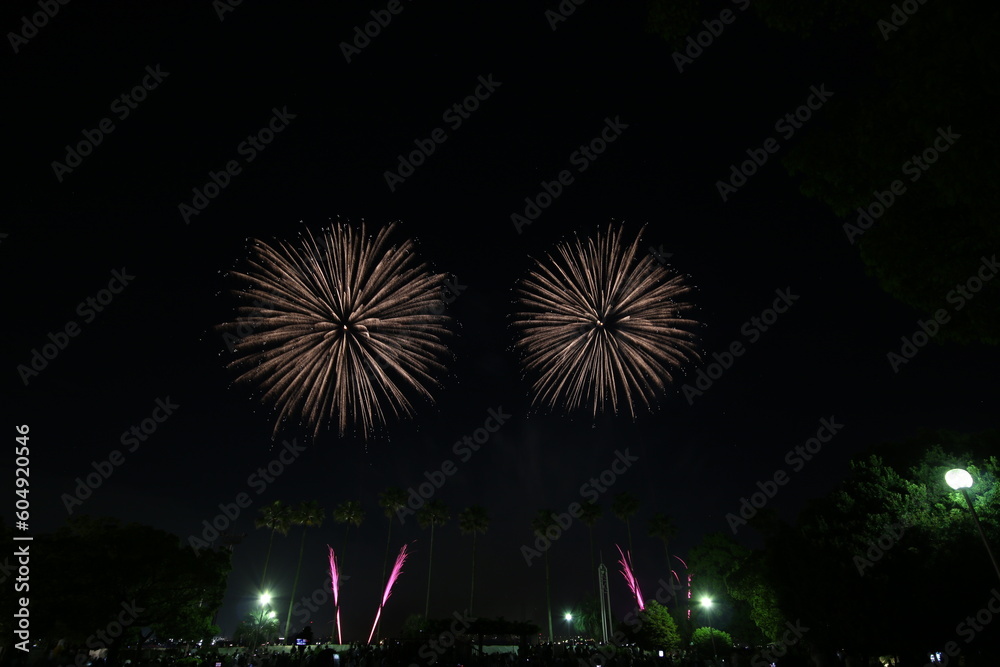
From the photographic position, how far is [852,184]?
14.3 m

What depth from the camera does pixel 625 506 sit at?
74.6 meters

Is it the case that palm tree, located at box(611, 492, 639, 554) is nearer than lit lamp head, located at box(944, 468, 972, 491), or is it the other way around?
lit lamp head, located at box(944, 468, 972, 491)

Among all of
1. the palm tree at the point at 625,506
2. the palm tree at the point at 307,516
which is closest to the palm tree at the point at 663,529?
the palm tree at the point at 625,506

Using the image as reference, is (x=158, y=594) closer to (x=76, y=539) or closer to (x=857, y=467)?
(x=76, y=539)

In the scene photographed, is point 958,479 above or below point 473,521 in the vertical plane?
below

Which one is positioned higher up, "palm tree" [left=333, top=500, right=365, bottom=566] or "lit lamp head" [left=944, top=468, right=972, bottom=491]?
"palm tree" [left=333, top=500, right=365, bottom=566]

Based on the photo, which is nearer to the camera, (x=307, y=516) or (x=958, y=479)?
(x=958, y=479)

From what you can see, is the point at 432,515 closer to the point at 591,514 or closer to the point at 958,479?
the point at 591,514

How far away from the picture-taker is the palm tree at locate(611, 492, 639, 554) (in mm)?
73938

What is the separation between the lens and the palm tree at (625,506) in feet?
243

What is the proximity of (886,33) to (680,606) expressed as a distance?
261 ft

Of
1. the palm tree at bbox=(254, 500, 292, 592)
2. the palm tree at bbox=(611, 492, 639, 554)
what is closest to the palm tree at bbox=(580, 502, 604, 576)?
the palm tree at bbox=(611, 492, 639, 554)

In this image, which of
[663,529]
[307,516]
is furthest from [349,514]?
[663,529]

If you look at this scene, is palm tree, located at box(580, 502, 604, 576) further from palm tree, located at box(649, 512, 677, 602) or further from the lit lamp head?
the lit lamp head
